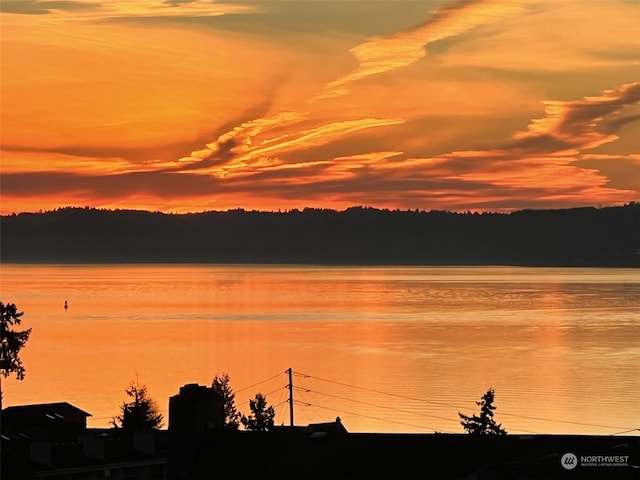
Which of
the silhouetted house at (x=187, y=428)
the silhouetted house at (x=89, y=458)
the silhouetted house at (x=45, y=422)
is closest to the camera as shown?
the silhouetted house at (x=187, y=428)

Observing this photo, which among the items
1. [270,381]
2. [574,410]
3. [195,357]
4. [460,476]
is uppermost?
[195,357]

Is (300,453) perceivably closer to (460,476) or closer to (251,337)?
(460,476)

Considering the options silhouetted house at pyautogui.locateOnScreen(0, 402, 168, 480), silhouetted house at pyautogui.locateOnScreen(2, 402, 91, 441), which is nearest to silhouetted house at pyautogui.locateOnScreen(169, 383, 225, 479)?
silhouetted house at pyautogui.locateOnScreen(0, 402, 168, 480)

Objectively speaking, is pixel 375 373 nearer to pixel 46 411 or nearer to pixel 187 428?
pixel 46 411

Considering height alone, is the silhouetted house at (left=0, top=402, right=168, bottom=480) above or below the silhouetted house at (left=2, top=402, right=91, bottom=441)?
below

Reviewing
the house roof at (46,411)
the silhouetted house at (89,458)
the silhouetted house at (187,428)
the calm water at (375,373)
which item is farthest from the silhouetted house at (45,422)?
the calm water at (375,373)

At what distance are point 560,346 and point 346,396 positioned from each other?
6529cm

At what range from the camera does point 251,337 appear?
618 feet

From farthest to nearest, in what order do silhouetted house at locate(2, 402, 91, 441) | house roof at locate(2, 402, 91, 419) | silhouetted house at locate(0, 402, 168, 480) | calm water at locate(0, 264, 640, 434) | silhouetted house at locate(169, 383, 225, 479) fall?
calm water at locate(0, 264, 640, 434)
house roof at locate(2, 402, 91, 419)
silhouetted house at locate(2, 402, 91, 441)
silhouetted house at locate(0, 402, 168, 480)
silhouetted house at locate(169, 383, 225, 479)

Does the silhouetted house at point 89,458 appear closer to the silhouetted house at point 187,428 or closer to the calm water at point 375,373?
the silhouetted house at point 187,428

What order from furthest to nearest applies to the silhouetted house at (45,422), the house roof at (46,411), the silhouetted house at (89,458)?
the house roof at (46,411) < the silhouetted house at (45,422) < the silhouetted house at (89,458)

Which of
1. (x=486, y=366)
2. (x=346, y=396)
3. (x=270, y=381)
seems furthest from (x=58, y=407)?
(x=486, y=366)

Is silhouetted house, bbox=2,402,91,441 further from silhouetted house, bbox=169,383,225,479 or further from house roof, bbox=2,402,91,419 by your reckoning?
silhouetted house, bbox=169,383,225,479

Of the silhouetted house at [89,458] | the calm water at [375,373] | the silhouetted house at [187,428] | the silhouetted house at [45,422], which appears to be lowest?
the silhouetted house at [187,428]
